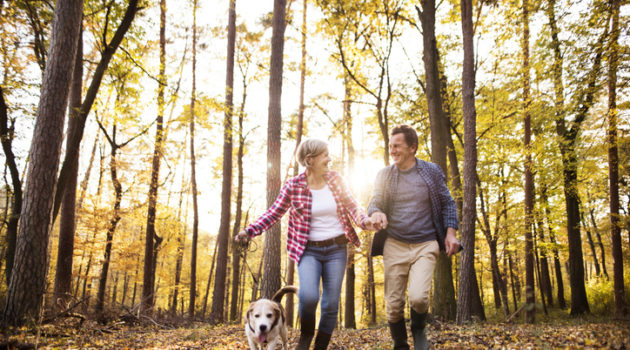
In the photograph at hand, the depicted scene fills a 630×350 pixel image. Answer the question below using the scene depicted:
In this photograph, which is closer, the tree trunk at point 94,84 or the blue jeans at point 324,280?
the blue jeans at point 324,280

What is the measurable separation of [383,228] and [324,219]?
620 millimetres

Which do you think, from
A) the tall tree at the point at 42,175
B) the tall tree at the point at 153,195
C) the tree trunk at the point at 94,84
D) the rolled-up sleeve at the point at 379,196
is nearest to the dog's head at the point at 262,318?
the rolled-up sleeve at the point at 379,196

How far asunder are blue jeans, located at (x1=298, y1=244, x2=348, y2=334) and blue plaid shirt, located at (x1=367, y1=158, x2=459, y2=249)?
611 mm

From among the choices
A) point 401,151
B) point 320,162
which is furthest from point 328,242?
point 401,151

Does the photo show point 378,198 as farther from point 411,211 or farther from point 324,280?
point 324,280

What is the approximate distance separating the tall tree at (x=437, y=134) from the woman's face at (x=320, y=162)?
5.56m

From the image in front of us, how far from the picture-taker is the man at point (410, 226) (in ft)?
10.5

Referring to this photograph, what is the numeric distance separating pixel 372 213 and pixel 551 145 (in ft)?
39.6

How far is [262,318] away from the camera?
11.7 feet

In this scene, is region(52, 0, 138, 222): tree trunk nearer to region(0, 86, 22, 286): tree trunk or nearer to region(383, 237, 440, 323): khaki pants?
region(0, 86, 22, 286): tree trunk

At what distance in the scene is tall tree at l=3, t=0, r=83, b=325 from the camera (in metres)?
4.88

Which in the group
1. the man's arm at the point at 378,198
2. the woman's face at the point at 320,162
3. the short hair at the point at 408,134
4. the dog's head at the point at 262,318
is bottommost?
the dog's head at the point at 262,318

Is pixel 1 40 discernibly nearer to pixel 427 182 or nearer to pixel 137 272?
pixel 427 182

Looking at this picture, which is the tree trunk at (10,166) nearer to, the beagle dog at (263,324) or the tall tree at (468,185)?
the beagle dog at (263,324)
